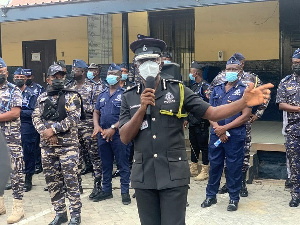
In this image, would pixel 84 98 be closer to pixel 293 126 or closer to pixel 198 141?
pixel 198 141

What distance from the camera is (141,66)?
3.32 meters

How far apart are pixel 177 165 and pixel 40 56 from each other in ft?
33.0

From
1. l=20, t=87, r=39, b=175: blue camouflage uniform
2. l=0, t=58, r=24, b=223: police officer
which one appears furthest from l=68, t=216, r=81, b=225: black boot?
l=20, t=87, r=39, b=175: blue camouflage uniform

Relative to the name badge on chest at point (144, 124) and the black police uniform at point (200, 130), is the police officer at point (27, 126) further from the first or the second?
the name badge on chest at point (144, 124)

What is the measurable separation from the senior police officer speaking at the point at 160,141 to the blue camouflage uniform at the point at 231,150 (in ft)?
7.49

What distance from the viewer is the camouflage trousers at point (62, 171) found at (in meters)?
5.14

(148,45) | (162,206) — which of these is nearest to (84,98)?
(148,45)

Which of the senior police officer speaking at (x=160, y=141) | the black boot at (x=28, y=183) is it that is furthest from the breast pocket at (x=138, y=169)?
the black boot at (x=28, y=183)

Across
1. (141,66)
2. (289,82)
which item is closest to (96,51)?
(289,82)

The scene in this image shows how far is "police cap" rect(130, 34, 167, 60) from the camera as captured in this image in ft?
11.0

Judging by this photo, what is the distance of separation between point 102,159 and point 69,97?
1435 millimetres

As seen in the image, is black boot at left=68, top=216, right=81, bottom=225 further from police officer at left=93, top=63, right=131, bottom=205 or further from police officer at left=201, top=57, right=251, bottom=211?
police officer at left=201, top=57, right=251, bottom=211

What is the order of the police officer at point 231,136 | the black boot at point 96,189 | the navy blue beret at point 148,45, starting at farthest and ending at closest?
the black boot at point 96,189
the police officer at point 231,136
the navy blue beret at point 148,45

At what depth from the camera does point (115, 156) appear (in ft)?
20.6
